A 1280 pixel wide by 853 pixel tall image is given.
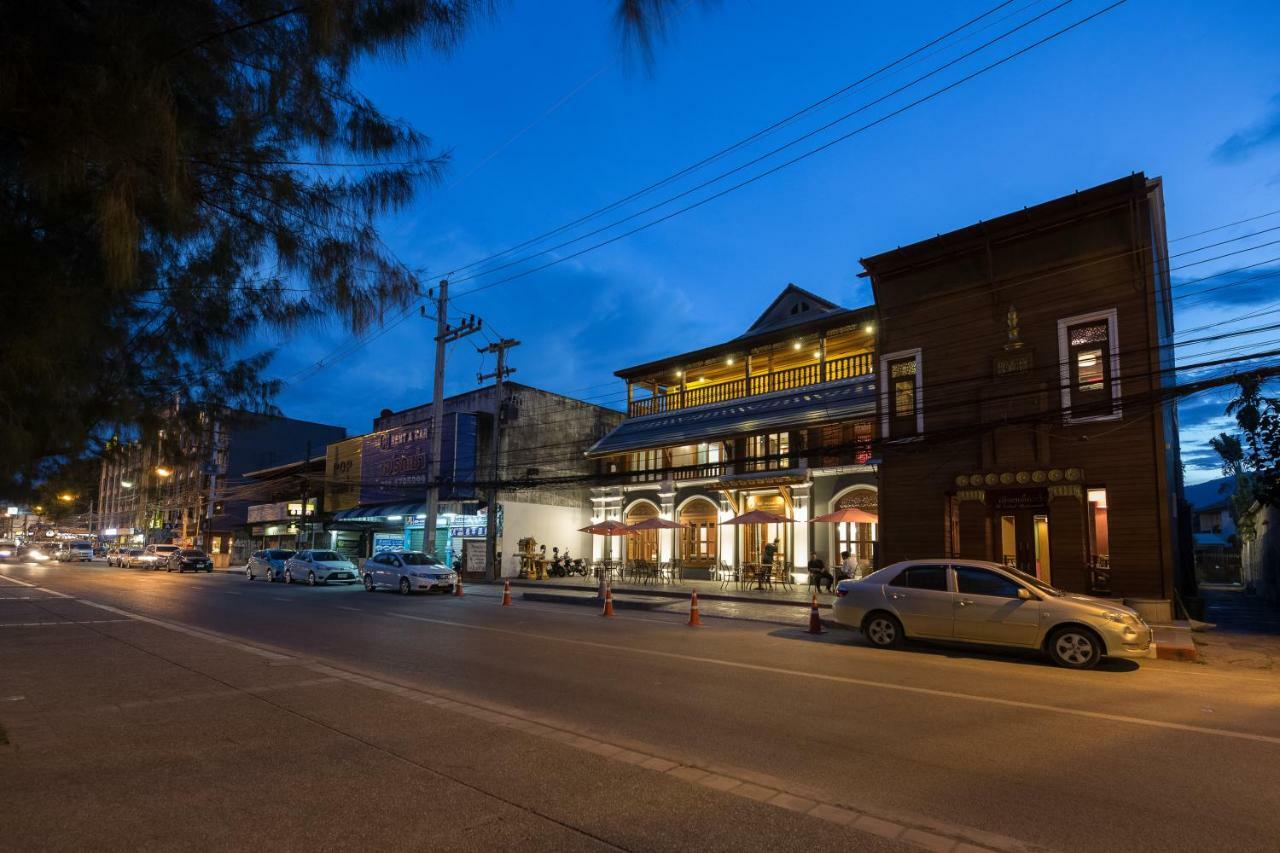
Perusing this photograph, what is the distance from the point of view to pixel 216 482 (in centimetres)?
6256

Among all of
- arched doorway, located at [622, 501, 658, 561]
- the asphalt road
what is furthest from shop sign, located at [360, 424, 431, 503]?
the asphalt road

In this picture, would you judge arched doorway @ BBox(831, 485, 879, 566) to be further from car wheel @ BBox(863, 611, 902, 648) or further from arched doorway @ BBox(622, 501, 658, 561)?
car wheel @ BBox(863, 611, 902, 648)

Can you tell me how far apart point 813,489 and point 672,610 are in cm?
869

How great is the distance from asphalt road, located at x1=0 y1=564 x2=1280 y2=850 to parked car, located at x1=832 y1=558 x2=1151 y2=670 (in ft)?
1.35

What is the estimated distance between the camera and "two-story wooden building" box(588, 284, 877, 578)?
2531 centimetres

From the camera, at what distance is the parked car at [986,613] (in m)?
10.7

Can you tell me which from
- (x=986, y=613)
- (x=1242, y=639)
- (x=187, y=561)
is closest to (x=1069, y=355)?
(x=1242, y=639)

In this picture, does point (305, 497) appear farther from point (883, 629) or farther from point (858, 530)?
point (883, 629)

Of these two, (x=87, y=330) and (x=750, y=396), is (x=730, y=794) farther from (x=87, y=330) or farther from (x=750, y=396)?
(x=750, y=396)

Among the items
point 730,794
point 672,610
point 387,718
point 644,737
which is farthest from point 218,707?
point 672,610

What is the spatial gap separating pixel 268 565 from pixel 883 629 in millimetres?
30242

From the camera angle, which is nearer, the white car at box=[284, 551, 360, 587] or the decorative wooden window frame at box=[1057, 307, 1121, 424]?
the decorative wooden window frame at box=[1057, 307, 1121, 424]

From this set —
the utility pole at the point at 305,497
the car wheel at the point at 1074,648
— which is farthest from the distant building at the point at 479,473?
the car wheel at the point at 1074,648

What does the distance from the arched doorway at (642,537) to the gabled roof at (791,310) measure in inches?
334
